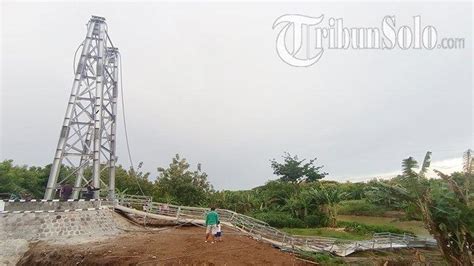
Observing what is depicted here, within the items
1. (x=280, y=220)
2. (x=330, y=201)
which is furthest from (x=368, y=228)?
(x=280, y=220)

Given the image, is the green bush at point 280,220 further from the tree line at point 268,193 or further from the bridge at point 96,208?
the bridge at point 96,208

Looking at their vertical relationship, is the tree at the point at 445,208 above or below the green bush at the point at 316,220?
above

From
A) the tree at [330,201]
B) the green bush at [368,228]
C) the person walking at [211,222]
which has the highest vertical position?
the tree at [330,201]

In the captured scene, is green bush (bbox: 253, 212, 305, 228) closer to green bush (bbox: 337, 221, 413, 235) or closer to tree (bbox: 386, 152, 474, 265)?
green bush (bbox: 337, 221, 413, 235)

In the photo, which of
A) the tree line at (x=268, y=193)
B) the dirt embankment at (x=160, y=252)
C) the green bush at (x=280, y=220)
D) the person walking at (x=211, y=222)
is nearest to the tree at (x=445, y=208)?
the tree line at (x=268, y=193)

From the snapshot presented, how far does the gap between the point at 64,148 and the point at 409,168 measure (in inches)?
700

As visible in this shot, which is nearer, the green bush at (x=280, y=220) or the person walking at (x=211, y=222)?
the person walking at (x=211, y=222)

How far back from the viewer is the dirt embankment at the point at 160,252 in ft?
41.4

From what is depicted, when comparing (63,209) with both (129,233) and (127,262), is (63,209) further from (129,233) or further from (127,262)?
(127,262)

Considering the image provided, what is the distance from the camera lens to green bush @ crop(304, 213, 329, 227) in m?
29.0

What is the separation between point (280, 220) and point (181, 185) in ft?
26.3

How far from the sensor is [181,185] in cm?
2994

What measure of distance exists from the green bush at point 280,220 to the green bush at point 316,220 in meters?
0.53

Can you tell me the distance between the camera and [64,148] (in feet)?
70.3
